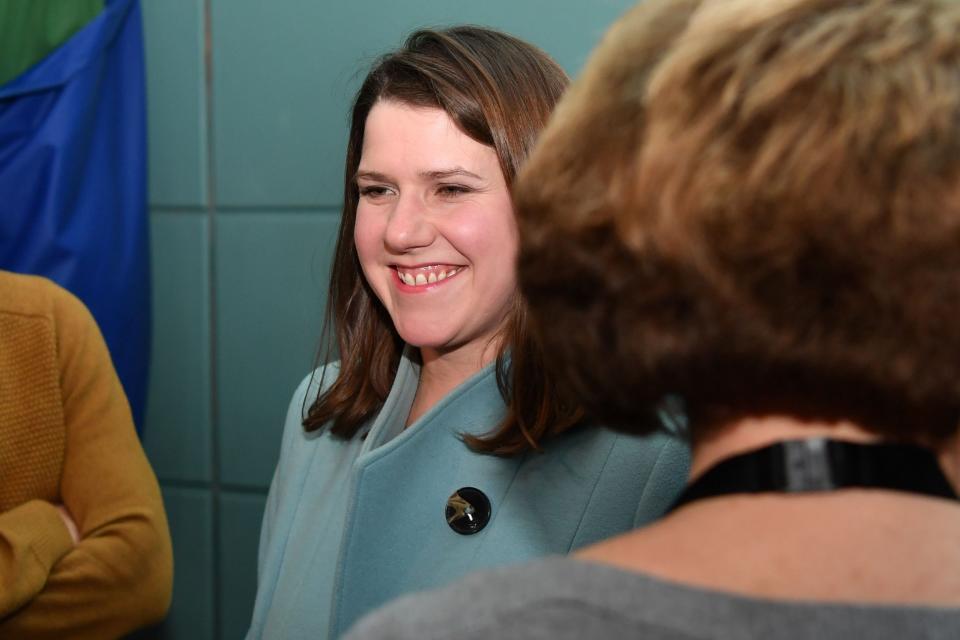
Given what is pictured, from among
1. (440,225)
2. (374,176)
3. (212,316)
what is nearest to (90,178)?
(212,316)

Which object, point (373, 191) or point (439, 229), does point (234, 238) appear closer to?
point (373, 191)

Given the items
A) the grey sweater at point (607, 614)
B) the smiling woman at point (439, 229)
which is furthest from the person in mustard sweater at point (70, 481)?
the grey sweater at point (607, 614)

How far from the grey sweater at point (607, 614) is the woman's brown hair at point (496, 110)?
2.17 feet

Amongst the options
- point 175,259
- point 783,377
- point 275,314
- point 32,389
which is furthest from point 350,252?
point 783,377

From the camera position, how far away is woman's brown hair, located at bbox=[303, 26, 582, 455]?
131cm

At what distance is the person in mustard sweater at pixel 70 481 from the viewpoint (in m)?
1.59

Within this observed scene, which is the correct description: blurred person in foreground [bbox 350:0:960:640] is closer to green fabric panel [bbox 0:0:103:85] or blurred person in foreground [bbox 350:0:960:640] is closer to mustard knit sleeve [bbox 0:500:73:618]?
mustard knit sleeve [bbox 0:500:73:618]

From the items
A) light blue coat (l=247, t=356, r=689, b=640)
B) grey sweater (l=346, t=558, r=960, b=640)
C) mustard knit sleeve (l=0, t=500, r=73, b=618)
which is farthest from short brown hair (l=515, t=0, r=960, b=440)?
mustard knit sleeve (l=0, t=500, r=73, b=618)

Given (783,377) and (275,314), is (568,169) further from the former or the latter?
(275,314)

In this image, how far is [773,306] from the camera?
1.94ft

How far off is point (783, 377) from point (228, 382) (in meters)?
1.92

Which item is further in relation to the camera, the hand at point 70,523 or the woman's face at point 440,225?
the hand at point 70,523

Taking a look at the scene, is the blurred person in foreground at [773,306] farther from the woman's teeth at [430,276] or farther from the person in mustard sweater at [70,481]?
the person in mustard sweater at [70,481]

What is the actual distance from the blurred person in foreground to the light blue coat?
0.63 metres
